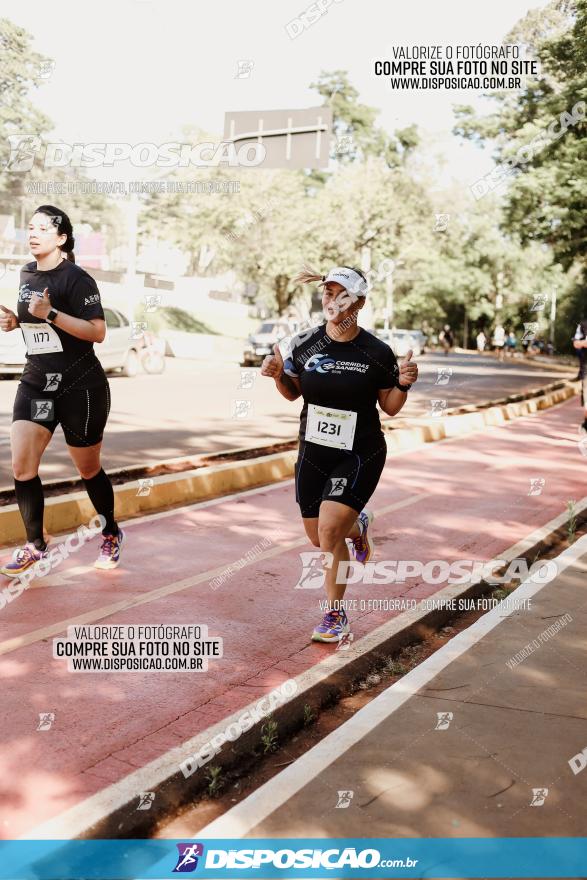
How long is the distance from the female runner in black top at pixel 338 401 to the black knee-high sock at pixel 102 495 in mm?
1682

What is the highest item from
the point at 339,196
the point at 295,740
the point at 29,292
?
the point at 339,196

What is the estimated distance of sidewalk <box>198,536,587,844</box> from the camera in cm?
343

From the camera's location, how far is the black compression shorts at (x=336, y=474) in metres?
5.19

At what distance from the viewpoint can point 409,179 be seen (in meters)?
60.6

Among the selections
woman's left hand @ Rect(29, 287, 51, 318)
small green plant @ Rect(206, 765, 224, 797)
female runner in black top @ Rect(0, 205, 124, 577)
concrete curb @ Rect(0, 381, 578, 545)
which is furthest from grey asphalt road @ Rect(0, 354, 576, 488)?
small green plant @ Rect(206, 765, 224, 797)

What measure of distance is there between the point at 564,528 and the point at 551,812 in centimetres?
526

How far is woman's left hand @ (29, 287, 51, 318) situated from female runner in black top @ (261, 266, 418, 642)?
1396 mm

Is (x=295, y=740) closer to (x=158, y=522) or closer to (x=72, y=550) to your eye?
(x=72, y=550)

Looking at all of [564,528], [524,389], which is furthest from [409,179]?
[564,528]

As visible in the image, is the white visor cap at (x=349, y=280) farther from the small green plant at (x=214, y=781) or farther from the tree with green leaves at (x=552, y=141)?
Answer: the tree with green leaves at (x=552, y=141)

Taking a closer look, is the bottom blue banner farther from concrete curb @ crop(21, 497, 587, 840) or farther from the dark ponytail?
the dark ponytail

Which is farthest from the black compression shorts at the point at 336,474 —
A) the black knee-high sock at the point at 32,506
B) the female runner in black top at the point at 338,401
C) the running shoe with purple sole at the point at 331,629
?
the black knee-high sock at the point at 32,506

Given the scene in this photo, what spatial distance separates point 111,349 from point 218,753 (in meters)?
20.3

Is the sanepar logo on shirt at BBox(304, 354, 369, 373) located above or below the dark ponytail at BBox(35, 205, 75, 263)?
below
